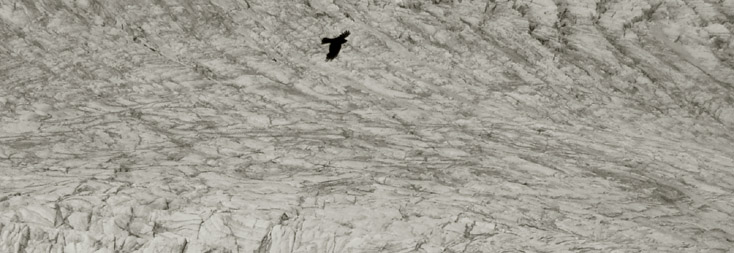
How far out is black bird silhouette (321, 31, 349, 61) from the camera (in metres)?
18.3

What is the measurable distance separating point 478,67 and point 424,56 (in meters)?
1.18

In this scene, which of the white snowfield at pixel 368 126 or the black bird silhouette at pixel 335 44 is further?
the black bird silhouette at pixel 335 44

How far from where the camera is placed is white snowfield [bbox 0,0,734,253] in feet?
46.2

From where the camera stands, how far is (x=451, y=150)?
16344 millimetres

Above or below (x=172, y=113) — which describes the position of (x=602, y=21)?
above

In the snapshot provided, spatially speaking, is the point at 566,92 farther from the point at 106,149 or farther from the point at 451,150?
the point at 106,149

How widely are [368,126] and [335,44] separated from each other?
2.48m

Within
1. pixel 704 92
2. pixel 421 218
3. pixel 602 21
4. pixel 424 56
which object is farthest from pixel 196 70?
pixel 704 92

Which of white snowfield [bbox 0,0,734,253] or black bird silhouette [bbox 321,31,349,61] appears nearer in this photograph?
white snowfield [bbox 0,0,734,253]

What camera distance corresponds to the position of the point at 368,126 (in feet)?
55.2

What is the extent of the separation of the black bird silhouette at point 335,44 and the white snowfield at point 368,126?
15cm

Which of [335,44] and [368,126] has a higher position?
[335,44]

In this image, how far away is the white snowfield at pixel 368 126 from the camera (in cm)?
1409

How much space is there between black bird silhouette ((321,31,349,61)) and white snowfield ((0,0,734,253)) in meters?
0.15
